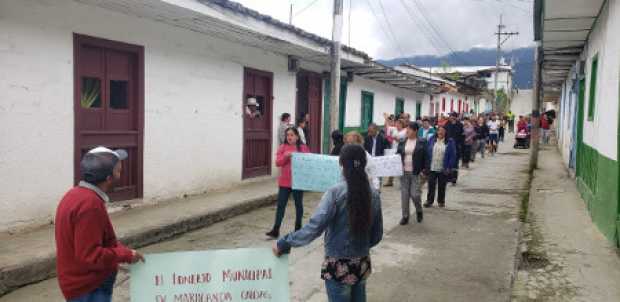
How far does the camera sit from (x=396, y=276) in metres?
5.14

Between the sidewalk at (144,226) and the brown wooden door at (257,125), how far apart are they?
0.77 metres

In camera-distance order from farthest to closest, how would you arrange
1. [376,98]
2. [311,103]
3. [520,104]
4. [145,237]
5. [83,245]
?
[520,104], [376,98], [311,103], [145,237], [83,245]

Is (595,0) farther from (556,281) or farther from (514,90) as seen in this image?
(514,90)

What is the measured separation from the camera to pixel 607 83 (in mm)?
6613

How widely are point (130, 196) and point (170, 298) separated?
525cm

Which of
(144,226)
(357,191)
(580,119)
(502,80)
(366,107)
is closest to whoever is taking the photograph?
(357,191)

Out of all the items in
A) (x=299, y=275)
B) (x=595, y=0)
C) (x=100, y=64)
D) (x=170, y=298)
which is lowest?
(x=299, y=275)

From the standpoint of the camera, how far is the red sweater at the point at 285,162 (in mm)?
6363

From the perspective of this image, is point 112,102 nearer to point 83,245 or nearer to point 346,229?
point 83,245

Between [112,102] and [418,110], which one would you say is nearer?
[112,102]

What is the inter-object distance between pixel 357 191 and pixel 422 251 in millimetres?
3540

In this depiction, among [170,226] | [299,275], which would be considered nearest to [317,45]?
[170,226]

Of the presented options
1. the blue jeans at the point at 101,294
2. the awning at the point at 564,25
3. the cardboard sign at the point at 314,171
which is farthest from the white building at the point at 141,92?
the awning at the point at 564,25

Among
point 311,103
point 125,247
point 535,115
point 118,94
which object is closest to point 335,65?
point 311,103
